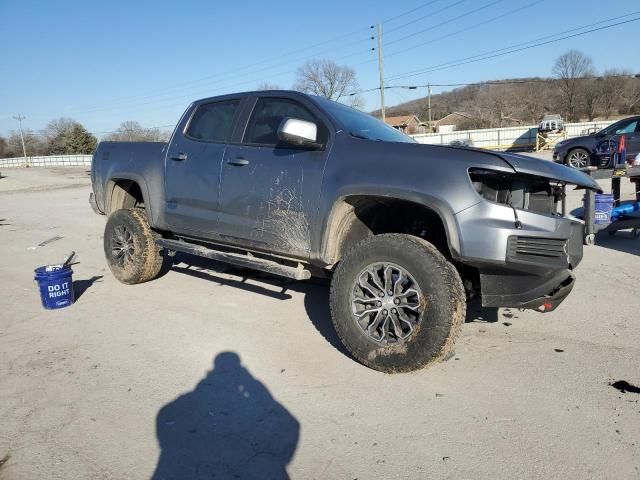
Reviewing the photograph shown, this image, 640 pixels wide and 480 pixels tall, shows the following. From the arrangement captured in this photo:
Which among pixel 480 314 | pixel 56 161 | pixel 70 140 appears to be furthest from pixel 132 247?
Answer: pixel 70 140

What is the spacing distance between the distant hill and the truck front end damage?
74429 millimetres

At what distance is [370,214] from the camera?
13.4ft

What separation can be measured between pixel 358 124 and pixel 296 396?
232 centimetres

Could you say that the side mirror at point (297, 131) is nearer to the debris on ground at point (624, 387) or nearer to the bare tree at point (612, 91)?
the debris on ground at point (624, 387)

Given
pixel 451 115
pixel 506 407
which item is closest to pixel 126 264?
pixel 506 407

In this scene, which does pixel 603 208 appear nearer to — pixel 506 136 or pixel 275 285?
pixel 275 285

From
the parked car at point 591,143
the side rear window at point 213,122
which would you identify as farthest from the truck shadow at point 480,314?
the parked car at point 591,143

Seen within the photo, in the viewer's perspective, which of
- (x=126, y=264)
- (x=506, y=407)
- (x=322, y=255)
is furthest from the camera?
(x=126, y=264)

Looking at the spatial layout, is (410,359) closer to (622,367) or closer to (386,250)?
(386,250)

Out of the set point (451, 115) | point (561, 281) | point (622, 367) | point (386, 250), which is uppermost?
point (451, 115)

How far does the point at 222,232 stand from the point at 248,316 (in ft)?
2.84

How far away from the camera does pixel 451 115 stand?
9725cm

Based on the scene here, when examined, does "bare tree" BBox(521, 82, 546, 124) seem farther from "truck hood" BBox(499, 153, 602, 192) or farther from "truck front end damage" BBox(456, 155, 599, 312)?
"truck front end damage" BBox(456, 155, 599, 312)

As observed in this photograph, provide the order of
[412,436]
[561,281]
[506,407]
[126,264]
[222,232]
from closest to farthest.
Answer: [412,436], [506,407], [561,281], [222,232], [126,264]
